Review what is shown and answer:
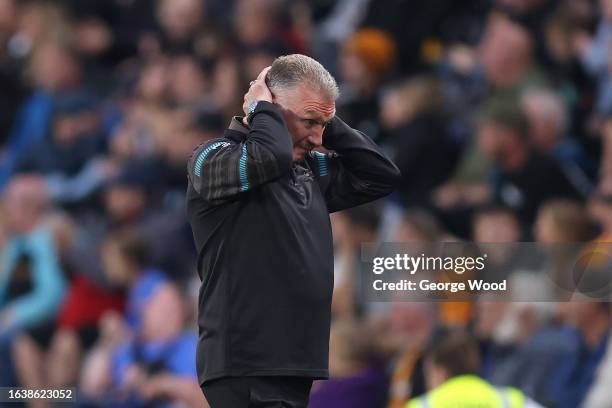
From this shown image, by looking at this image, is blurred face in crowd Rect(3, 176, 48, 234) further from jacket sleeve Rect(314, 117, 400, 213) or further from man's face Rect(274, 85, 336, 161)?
man's face Rect(274, 85, 336, 161)

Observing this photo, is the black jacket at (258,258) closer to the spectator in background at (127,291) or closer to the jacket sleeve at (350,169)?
the jacket sleeve at (350,169)

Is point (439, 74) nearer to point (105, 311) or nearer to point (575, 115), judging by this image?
point (575, 115)

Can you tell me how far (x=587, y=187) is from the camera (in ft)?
22.5

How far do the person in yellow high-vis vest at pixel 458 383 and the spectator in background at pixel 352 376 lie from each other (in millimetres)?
335

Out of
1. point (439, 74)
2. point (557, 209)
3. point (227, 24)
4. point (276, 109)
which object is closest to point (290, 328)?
point (276, 109)

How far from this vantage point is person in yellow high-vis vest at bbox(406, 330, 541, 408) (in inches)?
204

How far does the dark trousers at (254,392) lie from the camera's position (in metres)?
3.59

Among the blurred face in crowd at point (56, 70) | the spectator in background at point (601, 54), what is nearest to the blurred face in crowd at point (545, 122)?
the spectator in background at point (601, 54)

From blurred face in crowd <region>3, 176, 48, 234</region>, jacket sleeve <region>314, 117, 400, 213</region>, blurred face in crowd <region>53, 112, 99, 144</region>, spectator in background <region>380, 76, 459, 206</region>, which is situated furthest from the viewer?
blurred face in crowd <region>53, 112, 99, 144</region>

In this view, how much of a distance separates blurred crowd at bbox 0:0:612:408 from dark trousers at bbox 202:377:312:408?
2333 millimetres

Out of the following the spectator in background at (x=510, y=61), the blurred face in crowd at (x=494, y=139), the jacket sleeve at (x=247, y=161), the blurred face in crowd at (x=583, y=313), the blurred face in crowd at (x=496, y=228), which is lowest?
the blurred face in crowd at (x=583, y=313)

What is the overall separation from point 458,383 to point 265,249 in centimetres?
200

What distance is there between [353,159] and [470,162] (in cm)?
344

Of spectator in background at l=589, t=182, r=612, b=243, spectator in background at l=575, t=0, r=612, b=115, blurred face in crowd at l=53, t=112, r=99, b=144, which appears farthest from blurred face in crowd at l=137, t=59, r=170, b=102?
spectator in background at l=589, t=182, r=612, b=243
